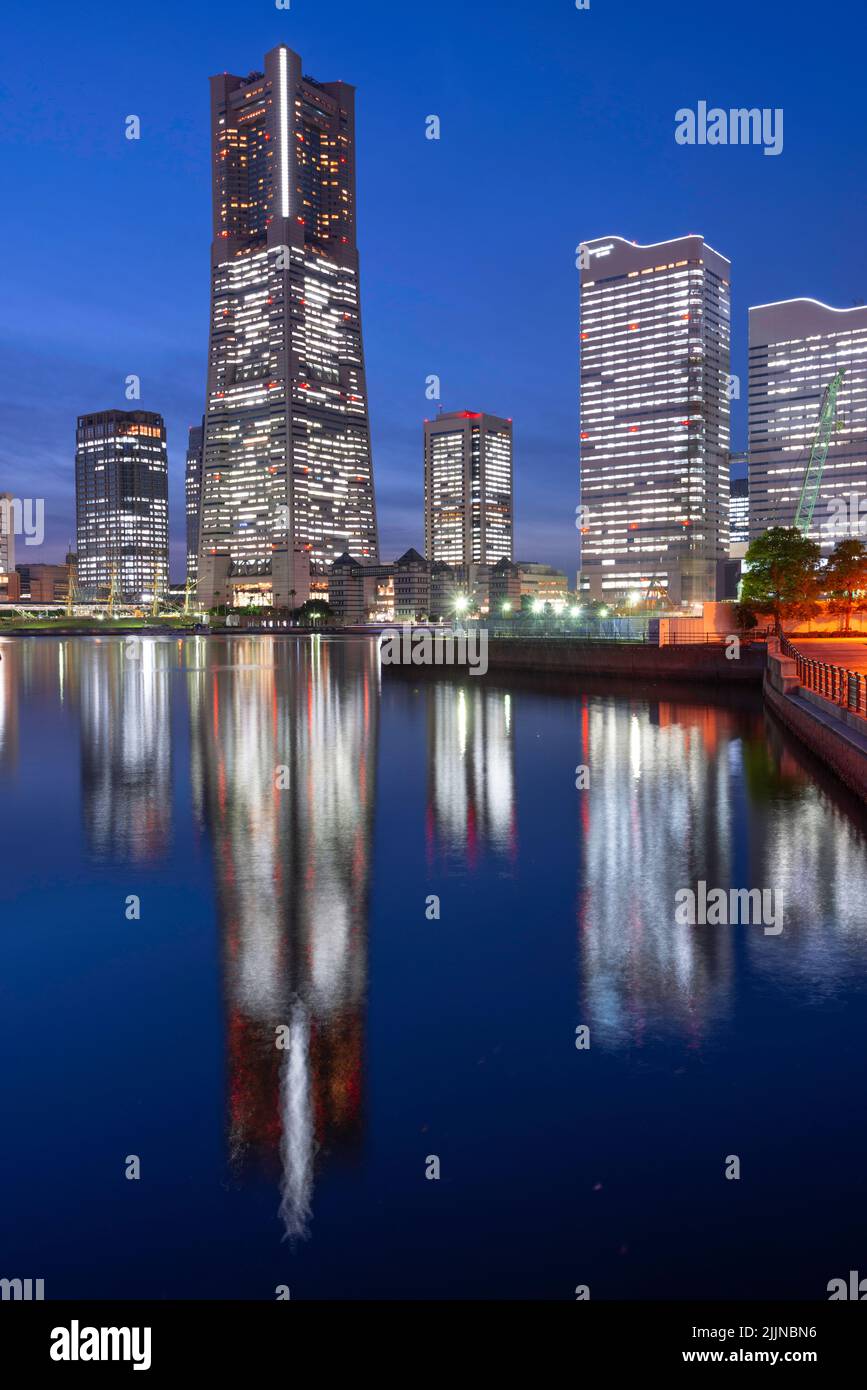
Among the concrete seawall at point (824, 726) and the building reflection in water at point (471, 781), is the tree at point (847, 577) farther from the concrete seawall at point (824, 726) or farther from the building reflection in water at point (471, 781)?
the building reflection in water at point (471, 781)

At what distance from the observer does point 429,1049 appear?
8336 mm

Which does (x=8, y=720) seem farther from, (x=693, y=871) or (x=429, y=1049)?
(x=429, y=1049)

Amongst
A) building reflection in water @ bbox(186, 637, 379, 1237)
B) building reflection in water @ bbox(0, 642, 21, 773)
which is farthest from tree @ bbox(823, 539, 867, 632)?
building reflection in water @ bbox(186, 637, 379, 1237)

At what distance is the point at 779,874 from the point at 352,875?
600 centimetres

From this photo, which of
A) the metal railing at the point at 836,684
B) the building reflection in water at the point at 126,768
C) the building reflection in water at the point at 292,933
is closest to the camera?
the building reflection in water at the point at 292,933

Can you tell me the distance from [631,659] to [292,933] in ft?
150

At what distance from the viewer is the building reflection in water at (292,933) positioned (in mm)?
7074

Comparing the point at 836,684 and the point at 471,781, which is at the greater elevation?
the point at 836,684

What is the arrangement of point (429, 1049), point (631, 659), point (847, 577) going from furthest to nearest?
point (847, 577), point (631, 659), point (429, 1049)

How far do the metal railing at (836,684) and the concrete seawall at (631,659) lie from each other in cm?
Result: 1436

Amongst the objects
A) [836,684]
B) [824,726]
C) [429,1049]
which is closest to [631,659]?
[836,684]

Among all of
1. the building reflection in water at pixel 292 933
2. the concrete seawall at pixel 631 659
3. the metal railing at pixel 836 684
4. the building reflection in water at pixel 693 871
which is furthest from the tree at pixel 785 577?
the building reflection in water at pixel 292 933
